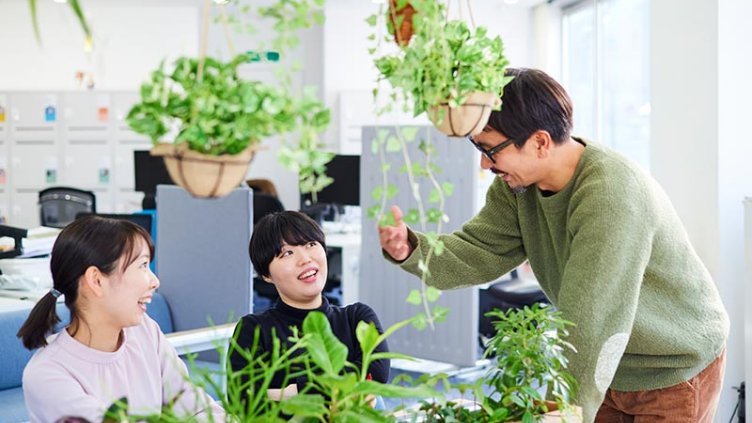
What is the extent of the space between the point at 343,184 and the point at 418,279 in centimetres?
193

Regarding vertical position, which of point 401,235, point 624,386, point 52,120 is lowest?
point 624,386

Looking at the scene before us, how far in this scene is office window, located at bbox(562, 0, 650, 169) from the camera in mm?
6898

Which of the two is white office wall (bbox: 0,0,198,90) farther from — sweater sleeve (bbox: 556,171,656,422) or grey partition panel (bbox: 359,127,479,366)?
sweater sleeve (bbox: 556,171,656,422)

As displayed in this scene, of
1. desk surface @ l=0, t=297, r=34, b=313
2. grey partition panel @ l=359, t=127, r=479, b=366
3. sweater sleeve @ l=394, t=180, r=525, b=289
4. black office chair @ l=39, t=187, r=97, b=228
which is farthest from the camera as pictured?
black office chair @ l=39, t=187, r=97, b=228

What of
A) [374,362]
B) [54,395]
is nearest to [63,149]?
[374,362]

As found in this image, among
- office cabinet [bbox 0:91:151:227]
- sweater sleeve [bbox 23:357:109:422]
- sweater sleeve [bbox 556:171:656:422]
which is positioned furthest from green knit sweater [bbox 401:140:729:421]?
office cabinet [bbox 0:91:151:227]

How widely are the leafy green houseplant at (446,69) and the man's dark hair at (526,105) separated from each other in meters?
0.24

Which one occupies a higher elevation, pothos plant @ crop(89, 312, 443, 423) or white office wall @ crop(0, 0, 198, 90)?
white office wall @ crop(0, 0, 198, 90)

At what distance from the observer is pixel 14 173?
9.29m

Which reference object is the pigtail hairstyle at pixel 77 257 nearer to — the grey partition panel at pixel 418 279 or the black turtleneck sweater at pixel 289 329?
the black turtleneck sweater at pixel 289 329

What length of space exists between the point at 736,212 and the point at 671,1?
106 centimetres

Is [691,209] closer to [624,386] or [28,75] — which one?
[624,386]

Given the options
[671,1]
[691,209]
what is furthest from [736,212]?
[671,1]

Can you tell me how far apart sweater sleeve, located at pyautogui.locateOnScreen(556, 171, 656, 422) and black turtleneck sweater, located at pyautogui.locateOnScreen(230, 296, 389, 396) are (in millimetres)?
751
